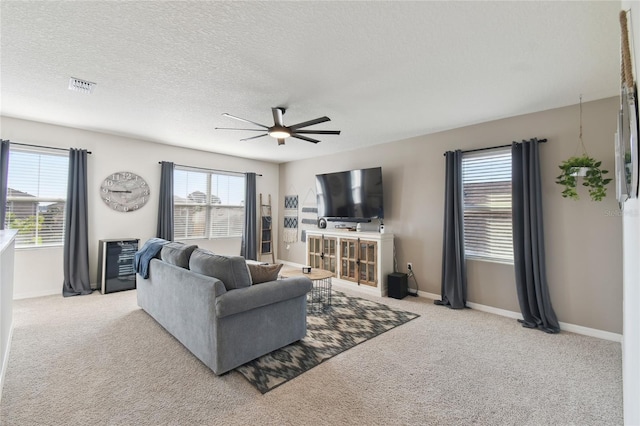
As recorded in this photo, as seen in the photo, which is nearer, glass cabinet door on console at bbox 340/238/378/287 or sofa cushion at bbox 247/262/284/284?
sofa cushion at bbox 247/262/284/284

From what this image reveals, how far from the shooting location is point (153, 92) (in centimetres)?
312

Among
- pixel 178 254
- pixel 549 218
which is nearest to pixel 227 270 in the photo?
pixel 178 254

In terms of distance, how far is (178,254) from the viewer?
117 inches

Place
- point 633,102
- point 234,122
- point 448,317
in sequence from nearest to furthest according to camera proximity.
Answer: point 633,102 < point 448,317 < point 234,122

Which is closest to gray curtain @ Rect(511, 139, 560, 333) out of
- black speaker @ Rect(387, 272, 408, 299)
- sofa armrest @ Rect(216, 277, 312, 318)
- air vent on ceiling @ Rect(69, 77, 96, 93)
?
black speaker @ Rect(387, 272, 408, 299)

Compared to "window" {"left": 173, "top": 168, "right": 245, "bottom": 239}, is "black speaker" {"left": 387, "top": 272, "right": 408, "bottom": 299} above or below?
below

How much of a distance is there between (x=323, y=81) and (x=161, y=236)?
4278mm

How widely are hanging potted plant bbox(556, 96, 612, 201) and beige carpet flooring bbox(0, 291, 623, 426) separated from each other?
159cm

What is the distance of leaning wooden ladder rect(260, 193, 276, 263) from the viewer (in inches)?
278

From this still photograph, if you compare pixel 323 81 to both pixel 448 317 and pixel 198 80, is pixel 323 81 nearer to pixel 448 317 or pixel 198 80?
pixel 198 80

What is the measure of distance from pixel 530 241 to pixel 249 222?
5.29 m

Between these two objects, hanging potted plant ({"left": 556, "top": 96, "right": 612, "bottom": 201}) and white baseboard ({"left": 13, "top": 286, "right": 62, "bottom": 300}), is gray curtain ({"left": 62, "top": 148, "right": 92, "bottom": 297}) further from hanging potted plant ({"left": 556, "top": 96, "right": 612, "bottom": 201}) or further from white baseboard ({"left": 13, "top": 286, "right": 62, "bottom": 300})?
hanging potted plant ({"left": 556, "top": 96, "right": 612, "bottom": 201})

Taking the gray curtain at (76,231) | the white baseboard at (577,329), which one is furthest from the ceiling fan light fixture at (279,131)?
the white baseboard at (577,329)

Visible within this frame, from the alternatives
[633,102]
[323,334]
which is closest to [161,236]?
[323,334]
